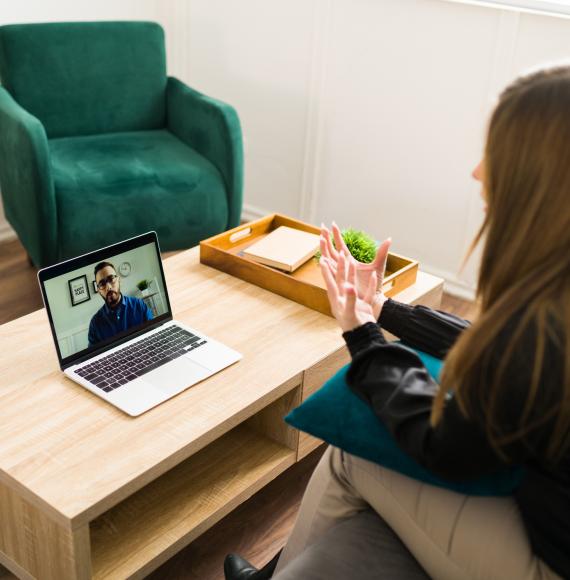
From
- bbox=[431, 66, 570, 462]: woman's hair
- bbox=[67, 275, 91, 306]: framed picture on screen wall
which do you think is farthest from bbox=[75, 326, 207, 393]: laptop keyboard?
bbox=[431, 66, 570, 462]: woman's hair

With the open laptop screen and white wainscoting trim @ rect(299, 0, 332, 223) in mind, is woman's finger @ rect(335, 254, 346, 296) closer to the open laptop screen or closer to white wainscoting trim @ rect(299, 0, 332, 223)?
the open laptop screen

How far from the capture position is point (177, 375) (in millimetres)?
1560

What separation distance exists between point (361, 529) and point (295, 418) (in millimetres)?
198

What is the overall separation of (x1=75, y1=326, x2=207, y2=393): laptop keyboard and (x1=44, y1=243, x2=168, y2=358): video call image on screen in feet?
0.13

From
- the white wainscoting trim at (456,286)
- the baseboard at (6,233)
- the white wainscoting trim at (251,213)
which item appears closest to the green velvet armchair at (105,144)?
the baseboard at (6,233)

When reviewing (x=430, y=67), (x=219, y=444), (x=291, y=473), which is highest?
(x=430, y=67)

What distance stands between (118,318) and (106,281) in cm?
9

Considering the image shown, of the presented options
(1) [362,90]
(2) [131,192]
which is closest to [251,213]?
(1) [362,90]

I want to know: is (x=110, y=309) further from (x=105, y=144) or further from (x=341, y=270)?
(x=105, y=144)

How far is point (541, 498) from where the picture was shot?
105cm

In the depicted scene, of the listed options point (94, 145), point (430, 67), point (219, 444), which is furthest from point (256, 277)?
point (430, 67)

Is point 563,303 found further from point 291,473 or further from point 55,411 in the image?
point 291,473

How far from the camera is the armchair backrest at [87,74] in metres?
2.57

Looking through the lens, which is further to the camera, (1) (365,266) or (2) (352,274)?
(1) (365,266)
